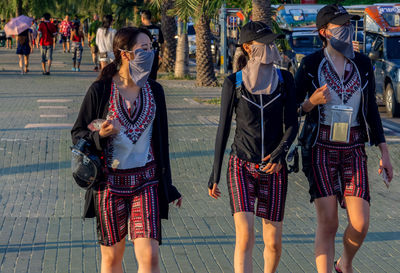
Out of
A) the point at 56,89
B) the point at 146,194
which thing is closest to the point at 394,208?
the point at 146,194

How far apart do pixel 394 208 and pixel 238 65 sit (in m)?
3.76

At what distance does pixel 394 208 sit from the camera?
7.89m

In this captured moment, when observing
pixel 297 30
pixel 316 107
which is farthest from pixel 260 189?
pixel 297 30

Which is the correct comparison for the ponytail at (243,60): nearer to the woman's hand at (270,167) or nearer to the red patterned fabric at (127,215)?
the woman's hand at (270,167)

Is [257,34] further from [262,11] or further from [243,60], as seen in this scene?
[262,11]

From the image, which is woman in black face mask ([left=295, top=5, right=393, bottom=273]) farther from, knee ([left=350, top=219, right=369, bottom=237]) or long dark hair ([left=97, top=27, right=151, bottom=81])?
long dark hair ([left=97, top=27, right=151, bottom=81])

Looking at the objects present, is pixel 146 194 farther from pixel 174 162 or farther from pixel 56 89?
pixel 56 89

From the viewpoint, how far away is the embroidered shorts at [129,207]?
4117mm

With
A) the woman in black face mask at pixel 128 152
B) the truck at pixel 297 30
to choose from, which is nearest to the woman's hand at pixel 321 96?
the woman in black face mask at pixel 128 152

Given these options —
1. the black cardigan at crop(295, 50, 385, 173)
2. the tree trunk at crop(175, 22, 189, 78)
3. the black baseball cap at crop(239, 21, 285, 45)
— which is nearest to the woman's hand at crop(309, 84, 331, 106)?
the black cardigan at crop(295, 50, 385, 173)

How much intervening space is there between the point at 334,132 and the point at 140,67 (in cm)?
136

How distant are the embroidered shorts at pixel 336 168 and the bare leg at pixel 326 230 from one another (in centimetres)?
6

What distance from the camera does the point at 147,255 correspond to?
4.02 m

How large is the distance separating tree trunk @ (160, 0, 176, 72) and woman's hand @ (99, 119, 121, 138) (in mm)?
18906
